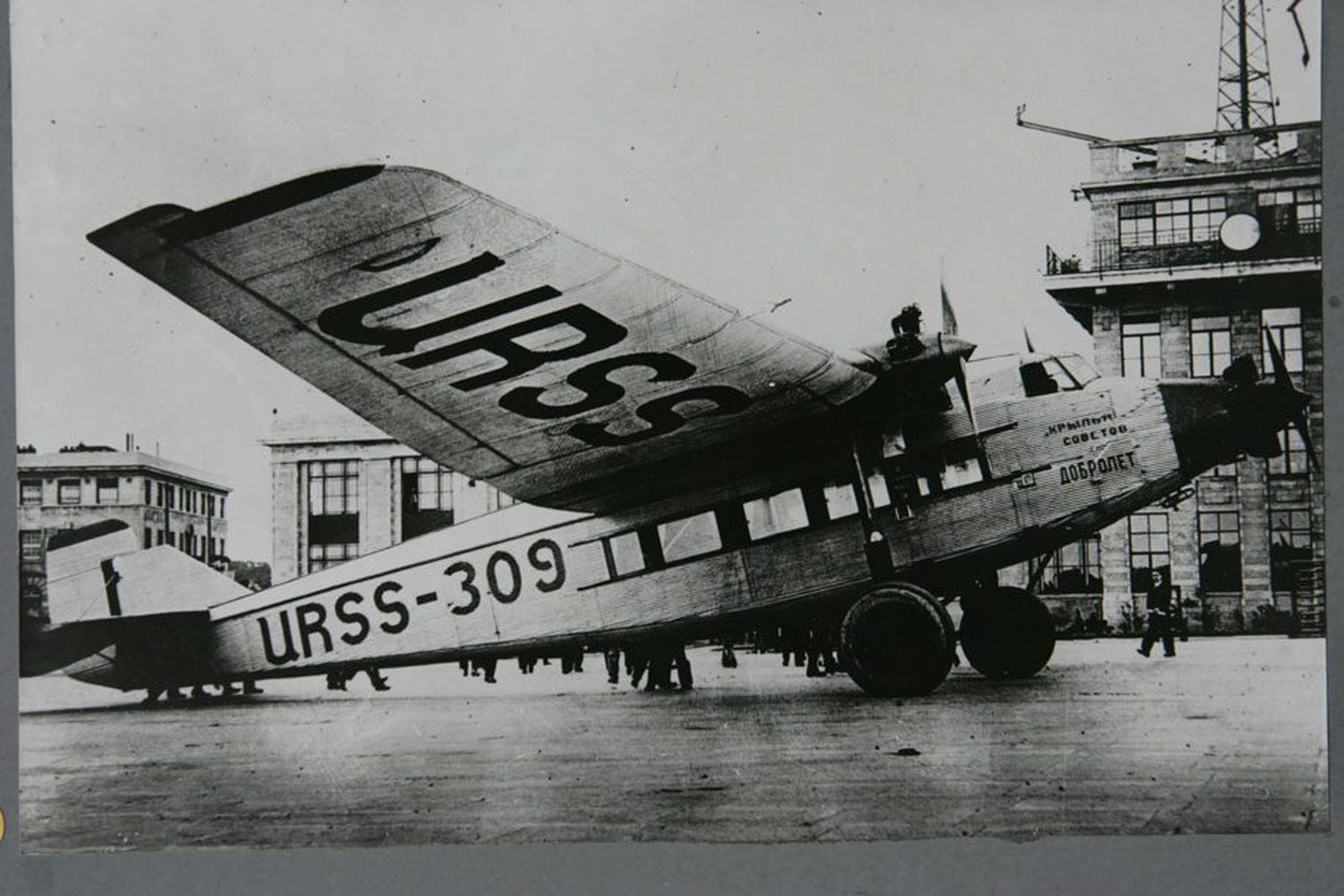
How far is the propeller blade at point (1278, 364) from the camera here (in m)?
5.16

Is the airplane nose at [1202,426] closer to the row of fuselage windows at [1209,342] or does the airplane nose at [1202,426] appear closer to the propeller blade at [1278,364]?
the row of fuselage windows at [1209,342]

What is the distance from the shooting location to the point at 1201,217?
5.33 m

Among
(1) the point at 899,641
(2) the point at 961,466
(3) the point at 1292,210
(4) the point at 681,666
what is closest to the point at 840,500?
(2) the point at 961,466

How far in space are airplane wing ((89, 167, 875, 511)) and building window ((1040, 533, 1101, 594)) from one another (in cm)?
124

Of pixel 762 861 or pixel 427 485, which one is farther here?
pixel 427 485

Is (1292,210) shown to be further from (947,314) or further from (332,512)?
(332,512)

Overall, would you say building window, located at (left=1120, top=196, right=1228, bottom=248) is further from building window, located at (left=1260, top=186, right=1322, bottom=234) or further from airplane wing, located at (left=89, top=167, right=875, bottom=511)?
airplane wing, located at (left=89, top=167, right=875, bottom=511)

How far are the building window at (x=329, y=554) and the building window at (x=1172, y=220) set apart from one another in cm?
384

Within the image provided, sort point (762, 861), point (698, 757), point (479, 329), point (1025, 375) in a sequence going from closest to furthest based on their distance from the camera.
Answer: point (479, 329), point (762, 861), point (698, 757), point (1025, 375)

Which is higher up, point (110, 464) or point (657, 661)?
point (110, 464)

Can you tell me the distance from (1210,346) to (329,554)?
418 cm

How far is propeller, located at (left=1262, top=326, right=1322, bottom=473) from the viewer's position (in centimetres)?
514

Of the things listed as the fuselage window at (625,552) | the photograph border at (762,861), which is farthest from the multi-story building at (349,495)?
the photograph border at (762,861)

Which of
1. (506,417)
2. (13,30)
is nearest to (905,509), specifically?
(506,417)
